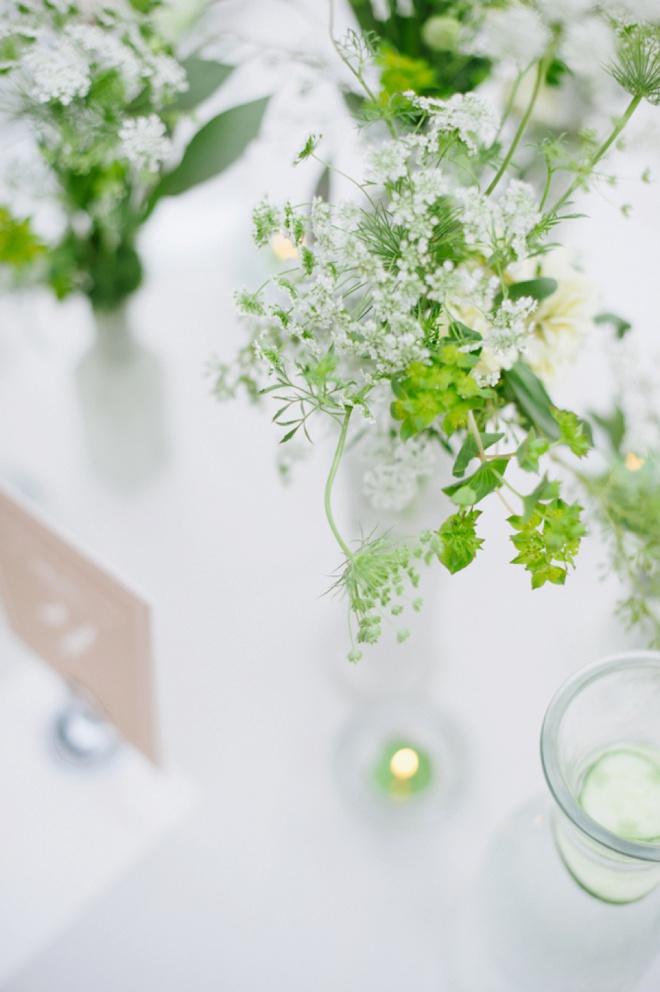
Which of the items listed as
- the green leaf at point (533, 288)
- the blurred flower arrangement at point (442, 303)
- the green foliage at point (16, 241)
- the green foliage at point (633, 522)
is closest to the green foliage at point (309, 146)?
the blurred flower arrangement at point (442, 303)

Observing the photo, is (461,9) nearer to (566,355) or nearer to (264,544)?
(566,355)

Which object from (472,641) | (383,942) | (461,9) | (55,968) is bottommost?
(55,968)

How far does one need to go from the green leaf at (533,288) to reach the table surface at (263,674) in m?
0.11

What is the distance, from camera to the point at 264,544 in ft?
2.17

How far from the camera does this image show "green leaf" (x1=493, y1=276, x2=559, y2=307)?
37 centimetres

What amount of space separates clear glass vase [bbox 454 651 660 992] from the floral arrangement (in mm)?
348

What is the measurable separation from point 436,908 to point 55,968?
0.76 feet

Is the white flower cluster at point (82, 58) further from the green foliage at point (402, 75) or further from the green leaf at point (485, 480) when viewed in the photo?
the green leaf at point (485, 480)

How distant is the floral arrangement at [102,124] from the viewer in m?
0.42

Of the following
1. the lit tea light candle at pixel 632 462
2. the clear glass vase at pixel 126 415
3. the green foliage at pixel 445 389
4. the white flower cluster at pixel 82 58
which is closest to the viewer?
the green foliage at pixel 445 389

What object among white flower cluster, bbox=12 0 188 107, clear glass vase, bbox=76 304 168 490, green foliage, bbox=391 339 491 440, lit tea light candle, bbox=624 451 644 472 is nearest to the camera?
green foliage, bbox=391 339 491 440

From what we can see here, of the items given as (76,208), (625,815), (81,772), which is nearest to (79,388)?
(76,208)

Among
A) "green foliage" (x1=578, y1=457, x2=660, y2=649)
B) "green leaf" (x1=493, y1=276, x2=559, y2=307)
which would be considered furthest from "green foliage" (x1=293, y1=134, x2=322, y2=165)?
"green foliage" (x1=578, y1=457, x2=660, y2=649)

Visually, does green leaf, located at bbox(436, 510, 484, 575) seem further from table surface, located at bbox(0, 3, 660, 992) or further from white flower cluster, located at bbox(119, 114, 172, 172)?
white flower cluster, located at bbox(119, 114, 172, 172)
